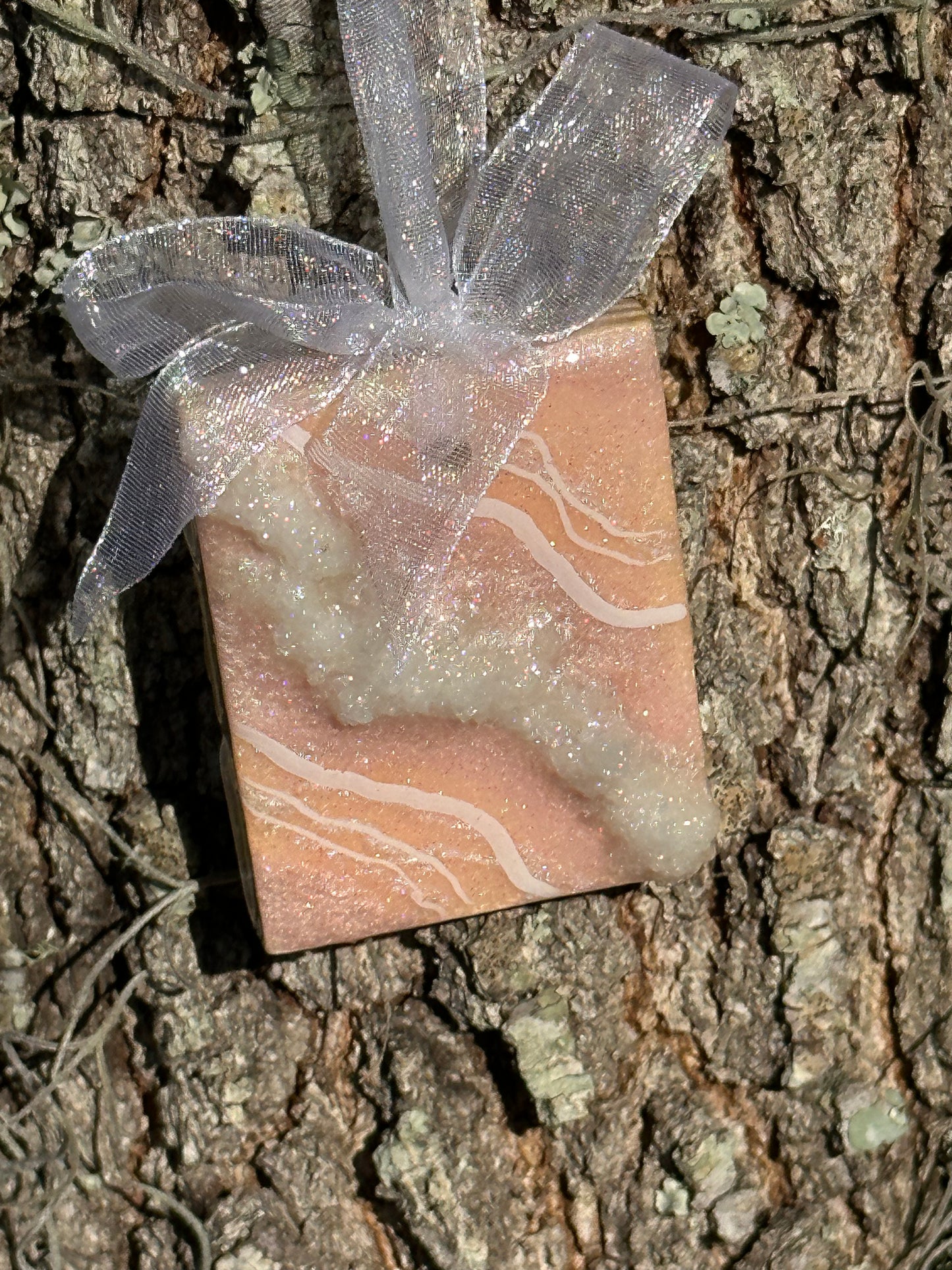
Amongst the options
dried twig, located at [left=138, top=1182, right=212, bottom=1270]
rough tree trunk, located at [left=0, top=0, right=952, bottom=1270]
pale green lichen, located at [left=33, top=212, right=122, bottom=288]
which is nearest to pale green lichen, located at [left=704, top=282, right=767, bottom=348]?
rough tree trunk, located at [left=0, top=0, right=952, bottom=1270]

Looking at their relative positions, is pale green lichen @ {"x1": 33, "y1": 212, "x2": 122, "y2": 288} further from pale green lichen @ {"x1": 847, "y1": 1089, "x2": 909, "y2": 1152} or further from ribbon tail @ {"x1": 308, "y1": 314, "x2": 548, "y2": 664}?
pale green lichen @ {"x1": 847, "y1": 1089, "x2": 909, "y2": 1152}

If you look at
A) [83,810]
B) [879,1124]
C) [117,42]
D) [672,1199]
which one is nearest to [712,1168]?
[672,1199]

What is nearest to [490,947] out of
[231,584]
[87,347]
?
[231,584]

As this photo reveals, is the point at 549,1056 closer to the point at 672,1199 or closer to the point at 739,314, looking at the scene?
the point at 672,1199

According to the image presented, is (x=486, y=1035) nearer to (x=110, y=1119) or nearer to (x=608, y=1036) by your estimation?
(x=608, y=1036)

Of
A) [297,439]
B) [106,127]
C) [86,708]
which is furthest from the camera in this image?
[86,708]

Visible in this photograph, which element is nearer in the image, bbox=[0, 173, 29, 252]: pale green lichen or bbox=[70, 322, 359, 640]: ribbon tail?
bbox=[70, 322, 359, 640]: ribbon tail
